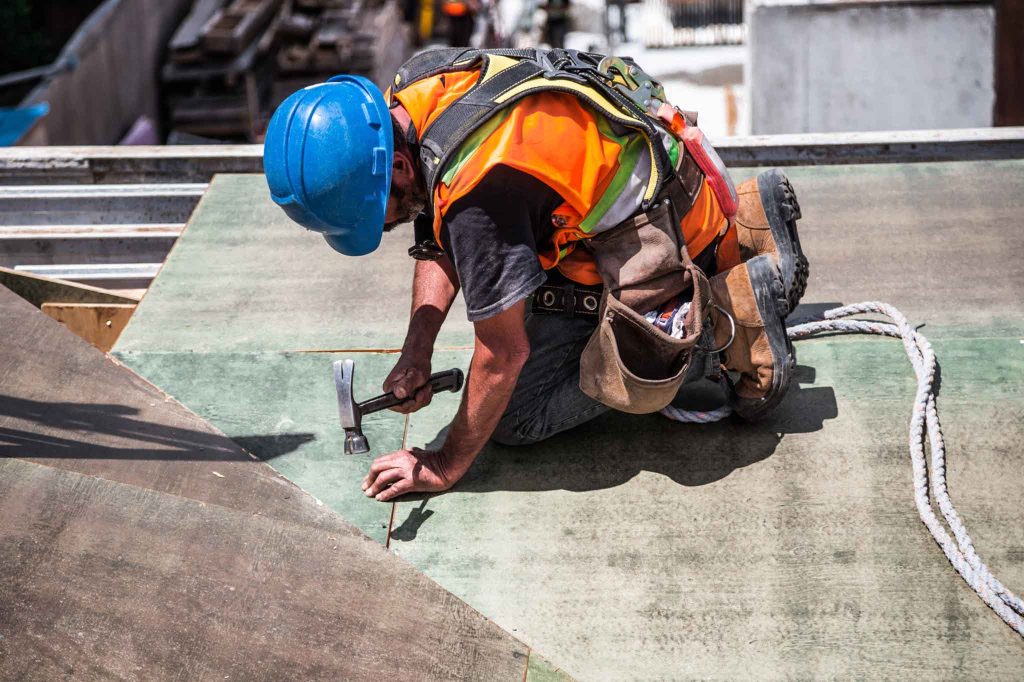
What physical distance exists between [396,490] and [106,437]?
888 mm

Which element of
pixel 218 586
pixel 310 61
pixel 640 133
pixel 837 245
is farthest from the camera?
pixel 310 61

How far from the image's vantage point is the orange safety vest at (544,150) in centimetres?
A: 265

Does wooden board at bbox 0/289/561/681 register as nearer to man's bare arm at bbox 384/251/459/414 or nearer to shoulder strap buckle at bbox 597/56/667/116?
man's bare arm at bbox 384/251/459/414

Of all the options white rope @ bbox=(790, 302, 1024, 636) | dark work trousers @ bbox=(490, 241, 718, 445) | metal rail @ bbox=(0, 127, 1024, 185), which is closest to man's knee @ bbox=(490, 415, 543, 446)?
dark work trousers @ bbox=(490, 241, 718, 445)

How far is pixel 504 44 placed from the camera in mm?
16078

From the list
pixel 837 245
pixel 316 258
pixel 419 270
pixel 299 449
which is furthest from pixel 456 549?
pixel 837 245

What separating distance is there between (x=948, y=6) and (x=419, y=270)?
7.18 metres

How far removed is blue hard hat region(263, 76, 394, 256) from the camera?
270cm

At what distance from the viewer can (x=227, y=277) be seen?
432cm

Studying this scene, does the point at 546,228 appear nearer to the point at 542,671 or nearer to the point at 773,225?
the point at 773,225

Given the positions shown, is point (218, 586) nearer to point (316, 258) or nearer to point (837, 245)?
point (316, 258)

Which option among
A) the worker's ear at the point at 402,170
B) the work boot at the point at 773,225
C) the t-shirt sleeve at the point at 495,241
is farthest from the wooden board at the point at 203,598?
the work boot at the point at 773,225

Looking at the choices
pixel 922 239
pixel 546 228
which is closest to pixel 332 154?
pixel 546 228

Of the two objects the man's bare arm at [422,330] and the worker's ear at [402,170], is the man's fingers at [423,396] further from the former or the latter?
the worker's ear at [402,170]
